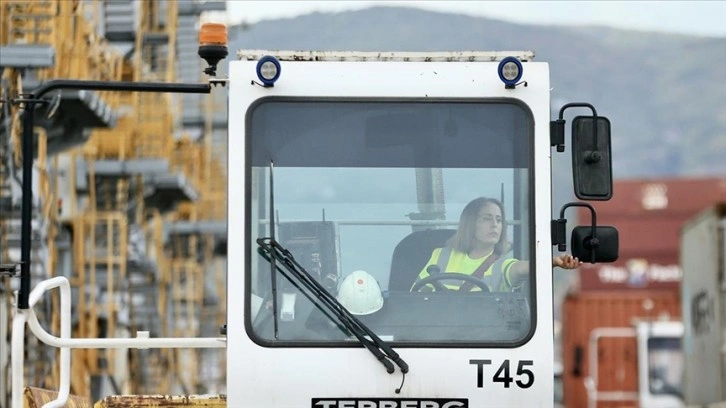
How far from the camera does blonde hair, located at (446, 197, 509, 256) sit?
771 cm

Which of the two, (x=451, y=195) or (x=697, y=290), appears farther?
(x=697, y=290)

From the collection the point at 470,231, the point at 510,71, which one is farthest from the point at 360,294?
the point at 510,71

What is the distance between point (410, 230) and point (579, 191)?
685 mm

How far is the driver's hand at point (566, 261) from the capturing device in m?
7.69

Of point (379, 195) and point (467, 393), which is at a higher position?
point (379, 195)

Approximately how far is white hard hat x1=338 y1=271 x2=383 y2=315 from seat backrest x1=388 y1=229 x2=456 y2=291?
0.25 feet

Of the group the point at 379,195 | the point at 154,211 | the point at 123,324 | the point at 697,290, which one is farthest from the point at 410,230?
the point at 154,211

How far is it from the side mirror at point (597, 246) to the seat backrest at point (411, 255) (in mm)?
538

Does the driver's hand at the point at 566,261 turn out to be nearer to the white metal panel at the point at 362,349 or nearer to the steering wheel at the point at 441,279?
the white metal panel at the point at 362,349

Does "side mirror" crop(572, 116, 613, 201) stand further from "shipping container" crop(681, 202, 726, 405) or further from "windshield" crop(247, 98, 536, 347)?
"shipping container" crop(681, 202, 726, 405)

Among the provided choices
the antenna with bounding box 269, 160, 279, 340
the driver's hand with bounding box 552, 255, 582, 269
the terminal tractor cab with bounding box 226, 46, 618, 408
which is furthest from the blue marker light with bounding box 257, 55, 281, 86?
the driver's hand with bounding box 552, 255, 582, 269

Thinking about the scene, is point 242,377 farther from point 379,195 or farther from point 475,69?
point 475,69

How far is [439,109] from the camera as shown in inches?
A: 309

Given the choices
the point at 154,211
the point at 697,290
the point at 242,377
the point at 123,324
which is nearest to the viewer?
the point at 242,377
